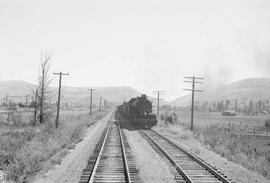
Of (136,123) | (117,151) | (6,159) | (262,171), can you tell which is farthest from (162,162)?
(136,123)

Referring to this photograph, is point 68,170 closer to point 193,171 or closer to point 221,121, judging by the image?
point 193,171

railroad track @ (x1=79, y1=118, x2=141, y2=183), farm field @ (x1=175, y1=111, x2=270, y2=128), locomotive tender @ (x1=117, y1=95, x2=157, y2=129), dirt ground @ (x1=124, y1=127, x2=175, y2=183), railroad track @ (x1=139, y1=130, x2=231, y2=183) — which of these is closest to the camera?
railroad track @ (x1=79, y1=118, x2=141, y2=183)

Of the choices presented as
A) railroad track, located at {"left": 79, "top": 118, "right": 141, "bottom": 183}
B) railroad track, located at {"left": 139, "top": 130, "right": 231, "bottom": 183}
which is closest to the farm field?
railroad track, located at {"left": 139, "top": 130, "right": 231, "bottom": 183}

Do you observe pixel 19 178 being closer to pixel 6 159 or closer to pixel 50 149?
pixel 6 159

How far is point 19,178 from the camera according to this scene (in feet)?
31.7

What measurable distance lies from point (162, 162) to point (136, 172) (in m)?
2.45

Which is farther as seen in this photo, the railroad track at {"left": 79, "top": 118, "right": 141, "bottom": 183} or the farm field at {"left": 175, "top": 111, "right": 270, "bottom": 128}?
the farm field at {"left": 175, "top": 111, "right": 270, "bottom": 128}

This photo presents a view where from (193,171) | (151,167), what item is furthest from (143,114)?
(193,171)

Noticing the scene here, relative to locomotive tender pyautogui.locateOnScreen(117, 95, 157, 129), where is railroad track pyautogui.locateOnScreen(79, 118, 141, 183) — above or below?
below

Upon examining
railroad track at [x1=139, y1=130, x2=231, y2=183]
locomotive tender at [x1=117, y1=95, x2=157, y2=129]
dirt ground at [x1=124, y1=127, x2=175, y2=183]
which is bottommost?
dirt ground at [x1=124, y1=127, x2=175, y2=183]

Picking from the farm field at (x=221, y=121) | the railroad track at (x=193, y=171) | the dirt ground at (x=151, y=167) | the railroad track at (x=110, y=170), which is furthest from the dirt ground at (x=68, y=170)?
the farm field at (x=221, y=121)

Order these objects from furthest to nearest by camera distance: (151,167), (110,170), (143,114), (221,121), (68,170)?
(221,121) < (143,114) < (151,167) < (68,170) < (110,170)

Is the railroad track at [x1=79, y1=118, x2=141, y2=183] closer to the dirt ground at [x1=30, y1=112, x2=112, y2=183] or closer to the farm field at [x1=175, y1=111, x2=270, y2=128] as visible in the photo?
the dirt ground at [x1=30, y1=112, x2=112, y2=183]

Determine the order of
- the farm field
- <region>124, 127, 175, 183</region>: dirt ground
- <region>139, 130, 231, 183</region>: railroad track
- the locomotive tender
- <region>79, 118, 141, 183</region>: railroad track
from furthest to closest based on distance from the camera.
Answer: the farm field → the locomotive tender → <region>124, 127, 175, 183</region>: dirt ground → <region>139, 130, 231, 183</region>: railroad track → <region>79, 118, 141, 183</region>: railroad track
